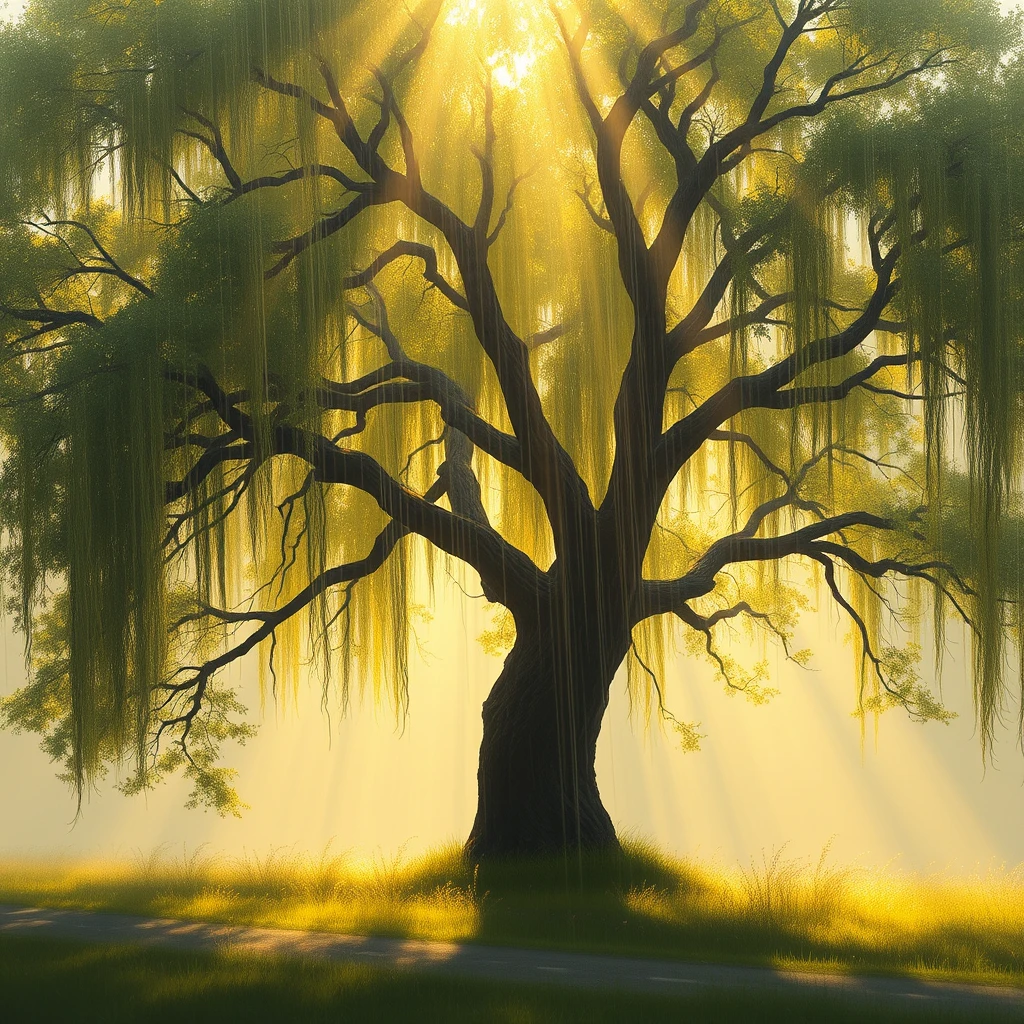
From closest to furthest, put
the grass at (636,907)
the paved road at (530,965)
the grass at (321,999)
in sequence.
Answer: the grass at (321,999) → the paved road at (530,965) → the grass at (636,907)

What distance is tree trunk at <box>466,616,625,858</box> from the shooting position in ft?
41.8

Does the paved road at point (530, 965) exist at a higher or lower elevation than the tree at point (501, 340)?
lower

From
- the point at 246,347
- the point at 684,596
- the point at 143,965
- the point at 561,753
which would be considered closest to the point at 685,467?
the point at 684,596

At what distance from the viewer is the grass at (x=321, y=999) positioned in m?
7.09

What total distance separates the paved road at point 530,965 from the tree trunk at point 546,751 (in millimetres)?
3159

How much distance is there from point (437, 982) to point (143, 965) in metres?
2.27

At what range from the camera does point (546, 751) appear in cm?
1288

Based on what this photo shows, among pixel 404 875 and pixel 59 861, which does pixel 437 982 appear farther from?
pixel 59 861

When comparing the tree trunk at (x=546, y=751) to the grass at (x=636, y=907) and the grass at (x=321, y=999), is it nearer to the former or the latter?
the grass at (x=636, y=907)

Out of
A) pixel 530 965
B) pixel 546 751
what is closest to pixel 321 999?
pixel 530 965

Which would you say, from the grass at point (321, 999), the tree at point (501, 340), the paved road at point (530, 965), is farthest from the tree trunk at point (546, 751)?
the grass at point (321, 999)

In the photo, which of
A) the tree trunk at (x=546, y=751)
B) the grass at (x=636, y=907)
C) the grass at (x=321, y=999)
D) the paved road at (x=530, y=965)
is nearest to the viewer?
the grass at (x=321, y=999)

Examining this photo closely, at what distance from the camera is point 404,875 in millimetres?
13016

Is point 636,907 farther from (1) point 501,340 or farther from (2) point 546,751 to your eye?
(1) point 501,340
